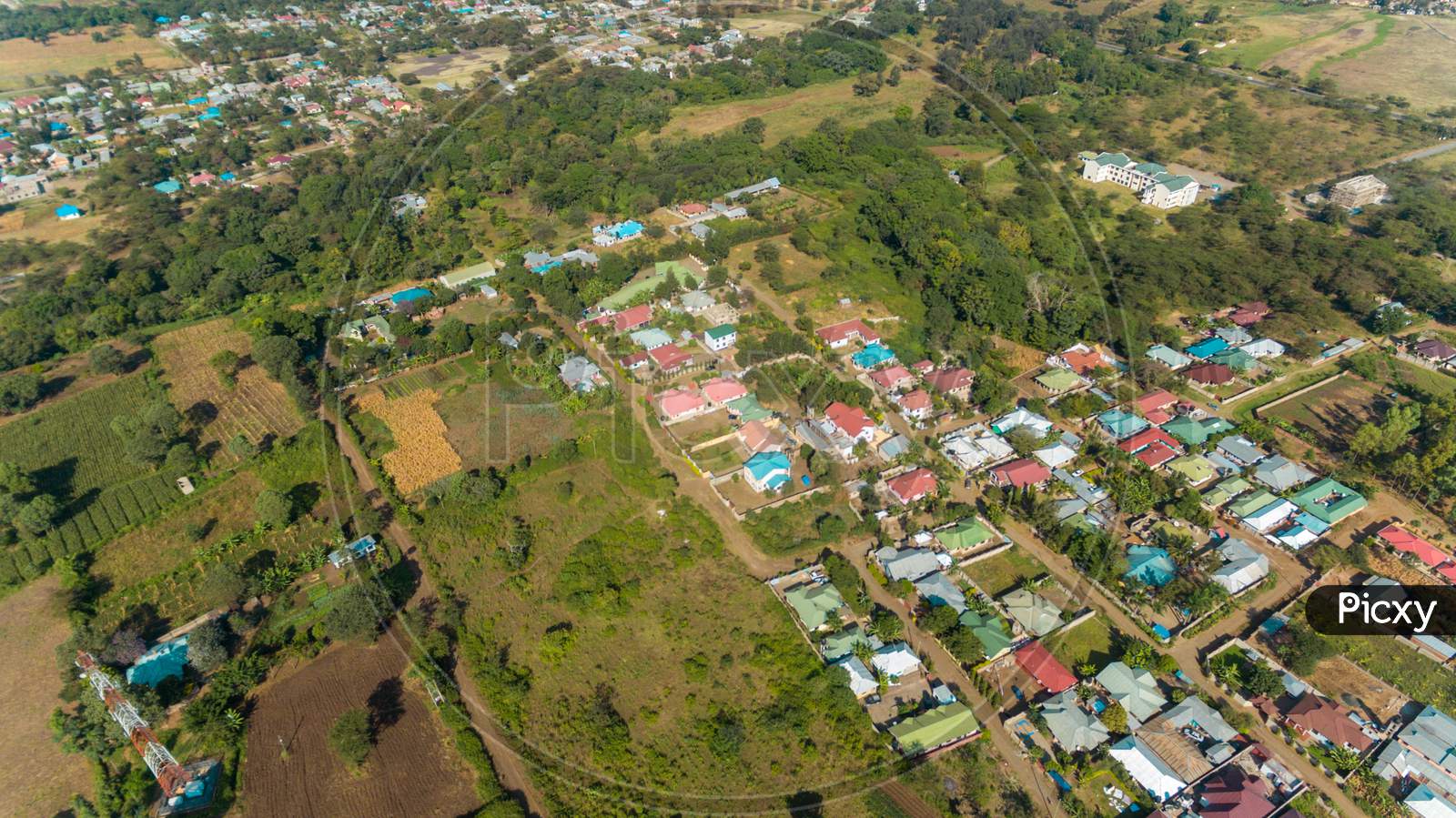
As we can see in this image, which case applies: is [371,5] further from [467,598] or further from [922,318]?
[467,598]

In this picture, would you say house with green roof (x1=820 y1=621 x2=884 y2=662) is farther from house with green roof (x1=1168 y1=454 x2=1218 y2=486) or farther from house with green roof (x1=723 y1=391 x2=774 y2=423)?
house with green roof (x1=1168 y1=454 x2=1218 y2=486)

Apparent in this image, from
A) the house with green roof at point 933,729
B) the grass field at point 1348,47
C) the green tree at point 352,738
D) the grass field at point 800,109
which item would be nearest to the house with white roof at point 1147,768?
the house with green roof at point 933,729

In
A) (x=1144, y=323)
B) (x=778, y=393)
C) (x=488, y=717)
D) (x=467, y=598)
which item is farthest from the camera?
(x=1144, y=323)

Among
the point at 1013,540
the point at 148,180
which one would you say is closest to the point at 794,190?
the point at 1013,540

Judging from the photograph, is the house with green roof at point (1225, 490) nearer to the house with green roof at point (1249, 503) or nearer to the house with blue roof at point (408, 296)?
the house with green roof at point (1249, 503)

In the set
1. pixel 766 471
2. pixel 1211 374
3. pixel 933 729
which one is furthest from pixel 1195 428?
pixel 933 729

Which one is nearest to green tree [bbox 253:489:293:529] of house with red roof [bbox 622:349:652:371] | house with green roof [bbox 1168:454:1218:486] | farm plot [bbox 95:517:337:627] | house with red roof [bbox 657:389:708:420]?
farm plot [bbox 95:517:337:627]
